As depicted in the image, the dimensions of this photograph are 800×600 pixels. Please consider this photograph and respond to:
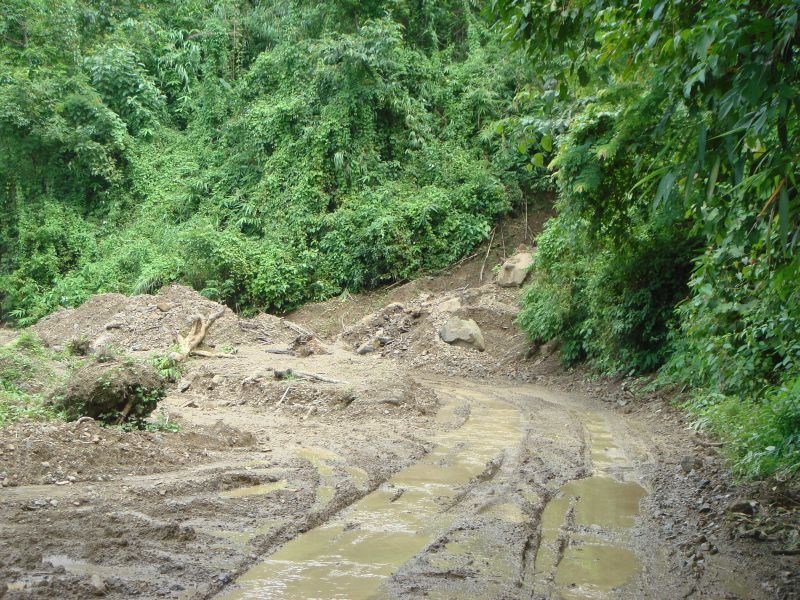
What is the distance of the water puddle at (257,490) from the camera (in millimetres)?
6056

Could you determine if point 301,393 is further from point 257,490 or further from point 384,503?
point 384,503

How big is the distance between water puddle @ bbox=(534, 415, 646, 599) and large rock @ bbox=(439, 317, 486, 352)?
8.95 meters

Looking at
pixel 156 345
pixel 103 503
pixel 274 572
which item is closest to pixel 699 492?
pixel 274 572

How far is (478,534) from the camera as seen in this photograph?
5242 millimetres

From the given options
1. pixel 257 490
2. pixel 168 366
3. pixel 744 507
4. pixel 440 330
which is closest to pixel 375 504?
pixel 257 490

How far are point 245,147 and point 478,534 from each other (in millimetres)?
23390

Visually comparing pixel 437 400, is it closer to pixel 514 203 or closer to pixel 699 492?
pixel 699 492

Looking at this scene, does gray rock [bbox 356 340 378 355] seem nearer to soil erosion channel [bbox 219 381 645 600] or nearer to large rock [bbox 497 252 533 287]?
large rock [bbox 497 252 533 287]

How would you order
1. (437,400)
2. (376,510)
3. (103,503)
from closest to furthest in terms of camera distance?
(103,503)
(376,510)
(437,400)

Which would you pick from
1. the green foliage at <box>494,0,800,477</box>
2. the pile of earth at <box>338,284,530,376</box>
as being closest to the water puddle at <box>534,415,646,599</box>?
the green foliage at <box>494,0,800,477</box>

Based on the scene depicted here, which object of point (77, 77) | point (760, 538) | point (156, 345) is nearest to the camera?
point (760, 538)

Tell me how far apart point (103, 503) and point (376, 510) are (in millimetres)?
2057

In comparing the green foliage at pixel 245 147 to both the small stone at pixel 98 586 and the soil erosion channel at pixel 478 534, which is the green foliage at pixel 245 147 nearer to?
the soil erosion channel at pixel 478 534

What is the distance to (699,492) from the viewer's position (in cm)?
632
